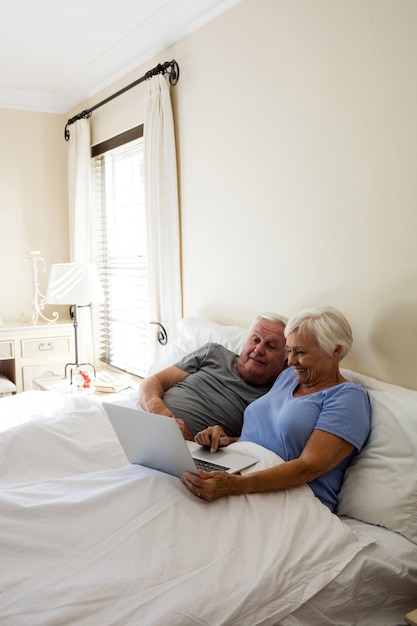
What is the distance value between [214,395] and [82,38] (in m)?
2.32

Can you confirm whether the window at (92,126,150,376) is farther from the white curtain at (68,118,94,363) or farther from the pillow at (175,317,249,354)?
the pillow at (175,317,249,354)

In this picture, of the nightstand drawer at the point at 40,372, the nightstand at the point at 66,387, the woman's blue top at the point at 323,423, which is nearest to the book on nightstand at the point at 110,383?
the nightstand at the point at 66,387

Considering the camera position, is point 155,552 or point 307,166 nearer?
point 155,552

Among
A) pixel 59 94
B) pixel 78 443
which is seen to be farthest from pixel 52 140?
pixel 78 443

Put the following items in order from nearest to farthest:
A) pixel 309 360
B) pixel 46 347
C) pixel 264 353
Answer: pixel 309 360 < pixel 264 353 < pixel 46 347

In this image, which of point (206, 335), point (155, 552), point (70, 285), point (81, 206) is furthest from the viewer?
point (81, 206)

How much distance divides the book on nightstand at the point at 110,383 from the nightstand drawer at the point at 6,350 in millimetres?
852

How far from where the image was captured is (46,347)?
13.9 ft

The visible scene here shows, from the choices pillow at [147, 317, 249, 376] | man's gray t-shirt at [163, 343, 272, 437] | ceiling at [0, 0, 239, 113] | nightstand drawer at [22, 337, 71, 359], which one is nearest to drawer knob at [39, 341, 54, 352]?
nightstand drawer at [22, 337, 71, 359]

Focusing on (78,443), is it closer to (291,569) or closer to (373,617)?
(291,569)

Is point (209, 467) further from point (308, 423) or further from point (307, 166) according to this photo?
point (307, 166)

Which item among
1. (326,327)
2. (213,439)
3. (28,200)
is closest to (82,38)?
(28,200)

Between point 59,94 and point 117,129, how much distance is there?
2.83 feet

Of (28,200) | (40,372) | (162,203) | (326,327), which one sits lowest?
(40,372)
